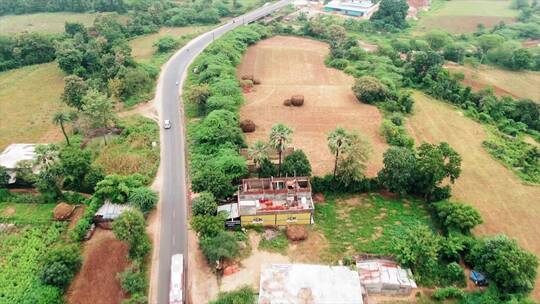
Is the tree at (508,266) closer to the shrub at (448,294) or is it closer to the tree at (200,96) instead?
the shrub at (448,294)

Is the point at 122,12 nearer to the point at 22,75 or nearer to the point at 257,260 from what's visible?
the point at 22,75

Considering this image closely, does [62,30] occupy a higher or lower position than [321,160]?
higher

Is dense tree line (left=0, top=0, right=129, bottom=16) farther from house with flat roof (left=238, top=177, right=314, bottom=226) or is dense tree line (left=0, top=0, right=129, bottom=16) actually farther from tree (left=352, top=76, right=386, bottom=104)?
house with flat roof (left=238, top=177, right=314, bottom=226)

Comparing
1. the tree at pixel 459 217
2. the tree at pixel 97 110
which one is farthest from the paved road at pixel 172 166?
the tree at pixel 459 217

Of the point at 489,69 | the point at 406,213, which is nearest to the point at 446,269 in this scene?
the point at 406,213

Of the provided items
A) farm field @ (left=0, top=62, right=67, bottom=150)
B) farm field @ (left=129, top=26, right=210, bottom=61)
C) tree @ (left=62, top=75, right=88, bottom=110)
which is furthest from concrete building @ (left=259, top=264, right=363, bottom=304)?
farm field @ (left=129, top=26, right=210, bottom=61)
